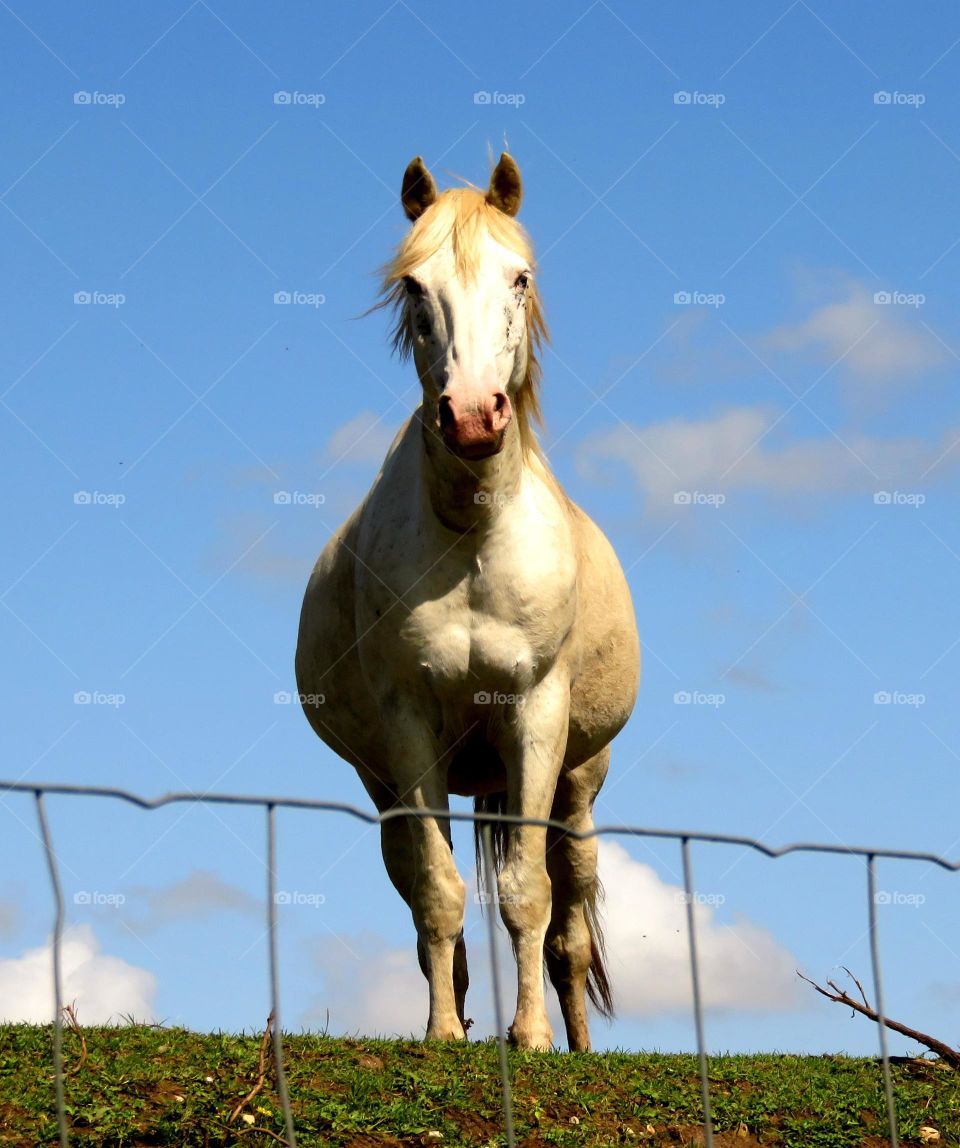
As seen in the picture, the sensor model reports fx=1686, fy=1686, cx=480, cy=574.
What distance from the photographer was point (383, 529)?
28.6 ft

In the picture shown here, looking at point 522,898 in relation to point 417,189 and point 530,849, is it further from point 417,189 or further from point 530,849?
point 417,189

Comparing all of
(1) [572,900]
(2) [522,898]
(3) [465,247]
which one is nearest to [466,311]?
(3) [465,247]

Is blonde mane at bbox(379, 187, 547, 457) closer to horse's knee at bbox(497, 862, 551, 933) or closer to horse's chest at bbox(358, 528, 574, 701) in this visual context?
horse's chest at bbox(358, 528, 574, 701)

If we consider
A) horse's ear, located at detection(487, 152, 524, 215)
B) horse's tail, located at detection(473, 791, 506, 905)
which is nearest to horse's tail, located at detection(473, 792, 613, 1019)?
horse's tail, located at detection(473, 791, 506, 905)

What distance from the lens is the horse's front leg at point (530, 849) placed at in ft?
26.9

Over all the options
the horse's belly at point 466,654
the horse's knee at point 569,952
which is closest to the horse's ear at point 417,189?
the horse's belly at point 466,654

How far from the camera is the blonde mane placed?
26.6ft

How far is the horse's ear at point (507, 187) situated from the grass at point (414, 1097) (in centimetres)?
427

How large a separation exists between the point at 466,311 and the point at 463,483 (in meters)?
0.89

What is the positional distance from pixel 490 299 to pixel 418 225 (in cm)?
69

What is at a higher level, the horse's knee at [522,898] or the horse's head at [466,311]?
the horse's head at [466,311]

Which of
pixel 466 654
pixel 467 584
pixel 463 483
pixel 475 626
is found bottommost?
pixel 466 654

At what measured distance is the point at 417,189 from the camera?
28.9ft

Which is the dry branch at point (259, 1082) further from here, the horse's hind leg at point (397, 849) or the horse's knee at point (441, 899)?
the horse's hind leg at point (397, 849)
